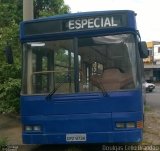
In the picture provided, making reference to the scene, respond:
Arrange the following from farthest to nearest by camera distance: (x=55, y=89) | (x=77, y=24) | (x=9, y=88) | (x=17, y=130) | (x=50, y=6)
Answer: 1. (x=50, y=6)
2. (x=9, y=88)
3. (x=17, y=130)
4. (x=77, y=24)
5. (x=55, y=89)

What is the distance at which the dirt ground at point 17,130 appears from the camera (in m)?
11.1

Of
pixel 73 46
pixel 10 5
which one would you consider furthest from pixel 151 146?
pixel 10 5

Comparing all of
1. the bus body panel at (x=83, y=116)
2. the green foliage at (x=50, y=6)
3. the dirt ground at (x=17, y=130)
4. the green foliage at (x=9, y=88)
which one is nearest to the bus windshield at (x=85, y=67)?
the bus body panel at (x=83, y=116)

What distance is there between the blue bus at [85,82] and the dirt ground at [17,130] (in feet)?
6.42

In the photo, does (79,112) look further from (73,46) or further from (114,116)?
(73,46)

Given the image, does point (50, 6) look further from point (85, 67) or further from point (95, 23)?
point (85, 67)

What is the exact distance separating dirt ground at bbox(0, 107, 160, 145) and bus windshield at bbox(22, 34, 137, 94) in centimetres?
228

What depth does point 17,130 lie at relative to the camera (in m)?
13.5

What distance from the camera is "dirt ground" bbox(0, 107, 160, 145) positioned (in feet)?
36.5

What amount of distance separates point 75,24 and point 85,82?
130 centimetres

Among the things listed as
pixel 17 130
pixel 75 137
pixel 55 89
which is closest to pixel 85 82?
pixel 55 89

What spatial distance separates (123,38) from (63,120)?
7.07 feet

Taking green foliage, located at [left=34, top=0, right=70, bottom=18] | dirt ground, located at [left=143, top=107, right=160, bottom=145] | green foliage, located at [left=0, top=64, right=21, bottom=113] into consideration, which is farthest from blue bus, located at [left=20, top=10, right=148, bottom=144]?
green foliage, located at [left=34, top=0, right=70, bottom=18]

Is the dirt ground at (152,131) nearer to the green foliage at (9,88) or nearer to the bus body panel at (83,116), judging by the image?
the bus body panel at (83,116)
